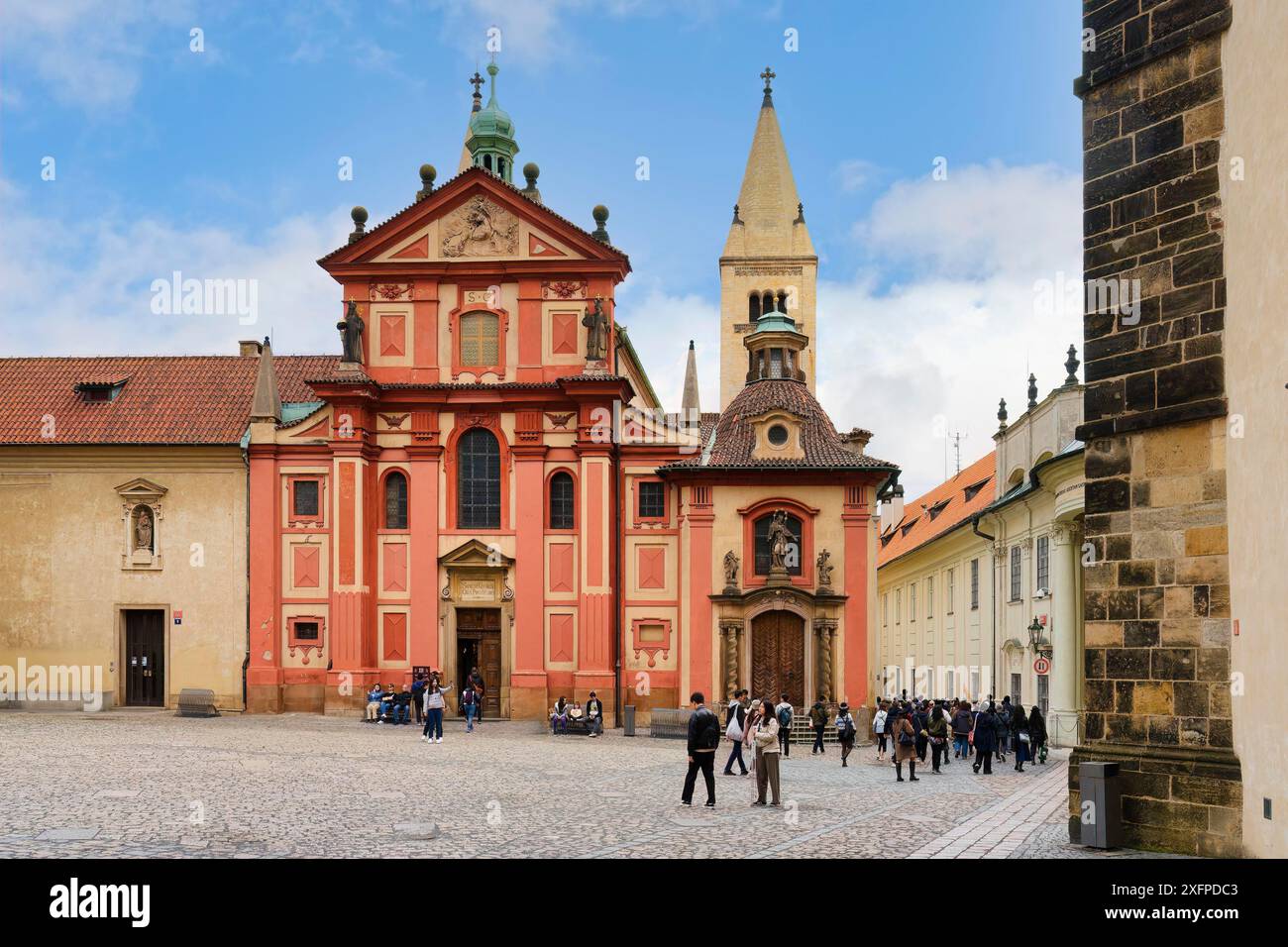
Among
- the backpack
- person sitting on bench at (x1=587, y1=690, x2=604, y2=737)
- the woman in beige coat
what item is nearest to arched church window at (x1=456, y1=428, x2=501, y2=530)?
person sitting on bench at (x1=587, y1=690, x2=604, y2=737)

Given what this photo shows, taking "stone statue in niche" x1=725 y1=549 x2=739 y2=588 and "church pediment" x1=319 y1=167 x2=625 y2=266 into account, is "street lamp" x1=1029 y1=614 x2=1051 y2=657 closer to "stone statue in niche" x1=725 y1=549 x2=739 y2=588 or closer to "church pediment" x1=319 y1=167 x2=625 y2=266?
"stone statue in niche" x1=725 y1=549 x2=739 y2=588

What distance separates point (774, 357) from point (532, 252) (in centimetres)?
877

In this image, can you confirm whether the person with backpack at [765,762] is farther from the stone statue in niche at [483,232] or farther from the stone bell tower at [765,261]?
the stone bell tower at [765,261]

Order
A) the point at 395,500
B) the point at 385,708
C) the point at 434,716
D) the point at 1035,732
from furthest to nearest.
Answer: the point at 395,500
the point at 385,708
the point at 434,716
the point at 1035,732

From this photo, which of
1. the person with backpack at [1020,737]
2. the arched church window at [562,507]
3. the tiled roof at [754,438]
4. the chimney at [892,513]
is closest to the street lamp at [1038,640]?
the person with backpack at [1020,737]

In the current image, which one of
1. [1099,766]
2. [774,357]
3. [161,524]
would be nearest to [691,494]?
[774,357]

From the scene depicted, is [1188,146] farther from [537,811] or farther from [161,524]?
[161,524]

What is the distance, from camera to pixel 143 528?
4094 cm

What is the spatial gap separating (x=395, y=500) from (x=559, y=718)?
9180 mm

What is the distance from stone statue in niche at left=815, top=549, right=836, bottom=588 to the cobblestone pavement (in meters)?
9.09

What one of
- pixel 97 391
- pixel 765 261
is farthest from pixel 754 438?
pixel 765 261

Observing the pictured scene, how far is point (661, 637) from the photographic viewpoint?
129 feet

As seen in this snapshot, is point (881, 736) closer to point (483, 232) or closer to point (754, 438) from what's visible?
point (754, 438)
